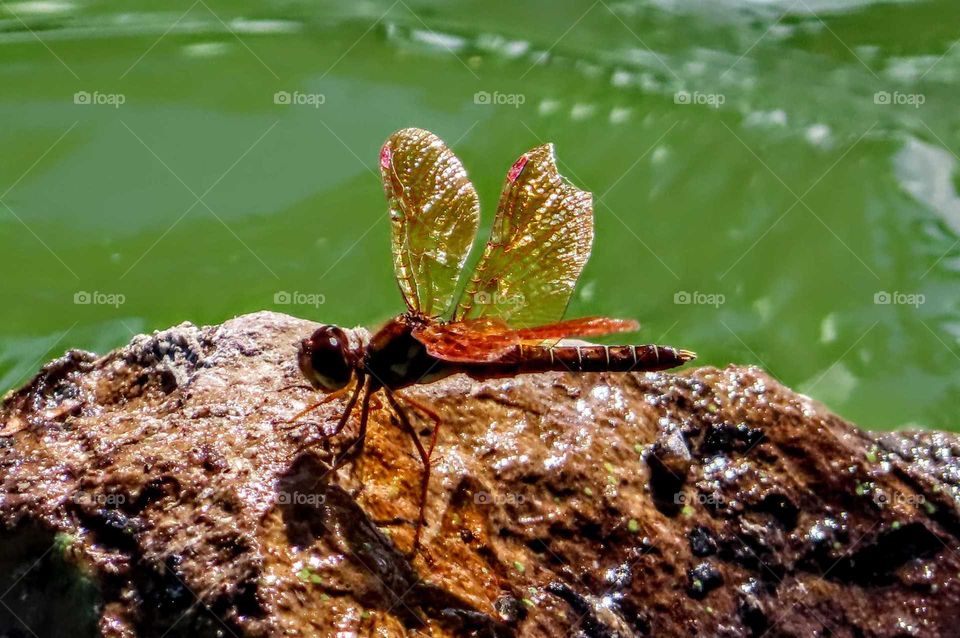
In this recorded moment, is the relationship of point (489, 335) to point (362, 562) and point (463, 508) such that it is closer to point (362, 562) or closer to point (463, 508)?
point (463, 508)

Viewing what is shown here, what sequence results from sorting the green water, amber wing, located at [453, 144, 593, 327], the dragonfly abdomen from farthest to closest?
1. the green water
2. amber wing, located at [453, 144, 593, 327]
3. the dragonfly abdomen

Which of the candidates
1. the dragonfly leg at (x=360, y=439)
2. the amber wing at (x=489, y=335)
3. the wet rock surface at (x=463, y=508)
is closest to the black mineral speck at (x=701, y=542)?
the wet rock surface at (x=463, y=508)

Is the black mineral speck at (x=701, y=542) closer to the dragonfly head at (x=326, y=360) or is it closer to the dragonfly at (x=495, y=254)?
the dragonfly at (x=495, y=254)

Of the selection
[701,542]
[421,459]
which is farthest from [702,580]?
[421,459]

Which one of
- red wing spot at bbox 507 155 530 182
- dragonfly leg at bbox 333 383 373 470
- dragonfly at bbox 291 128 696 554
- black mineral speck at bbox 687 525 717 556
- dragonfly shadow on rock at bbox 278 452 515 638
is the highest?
red wing spot at bbox 507 155 530 182

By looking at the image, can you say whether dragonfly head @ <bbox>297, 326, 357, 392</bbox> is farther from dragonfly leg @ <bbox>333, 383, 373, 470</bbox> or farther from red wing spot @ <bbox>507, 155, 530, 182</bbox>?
red wing spot @ <bbox>507, 155, 530, 182</bbox>

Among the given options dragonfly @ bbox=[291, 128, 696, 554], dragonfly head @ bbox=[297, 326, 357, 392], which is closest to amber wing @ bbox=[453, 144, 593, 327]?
dragonfly @ bbox=[291, 128, 696, 554]

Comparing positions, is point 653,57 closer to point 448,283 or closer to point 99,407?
point 448,283
